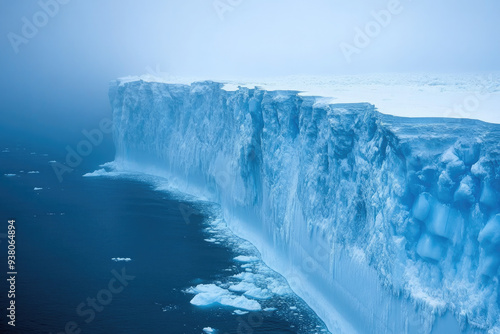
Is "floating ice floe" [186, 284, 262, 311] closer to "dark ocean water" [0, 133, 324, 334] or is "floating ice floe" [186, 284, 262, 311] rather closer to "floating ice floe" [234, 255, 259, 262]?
"dark ocean water" [0, 133, 324, 334]

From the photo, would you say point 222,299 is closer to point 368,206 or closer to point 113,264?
point 113,264

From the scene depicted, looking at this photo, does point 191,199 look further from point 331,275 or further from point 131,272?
point 331,275

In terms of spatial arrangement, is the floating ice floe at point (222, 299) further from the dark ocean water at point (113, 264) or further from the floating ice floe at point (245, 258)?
the floating ice floe at point (245, 258)

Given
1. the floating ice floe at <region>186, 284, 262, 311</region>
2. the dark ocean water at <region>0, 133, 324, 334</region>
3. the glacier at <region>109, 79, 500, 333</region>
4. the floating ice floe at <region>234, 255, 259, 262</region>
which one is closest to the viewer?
the glacier at <region>109, 79, 500, 333</region>

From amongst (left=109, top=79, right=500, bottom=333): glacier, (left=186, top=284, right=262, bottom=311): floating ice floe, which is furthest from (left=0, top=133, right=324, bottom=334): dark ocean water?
(left=109, top=79, right=500, bottom=333): glacier

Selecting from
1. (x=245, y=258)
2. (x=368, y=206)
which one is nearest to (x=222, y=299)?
(x=245, y=258)

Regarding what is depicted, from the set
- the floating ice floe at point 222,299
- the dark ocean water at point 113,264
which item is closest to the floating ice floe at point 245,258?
the dark ocean water at point 113,264

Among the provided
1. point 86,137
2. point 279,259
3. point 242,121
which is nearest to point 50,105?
point 86,137
